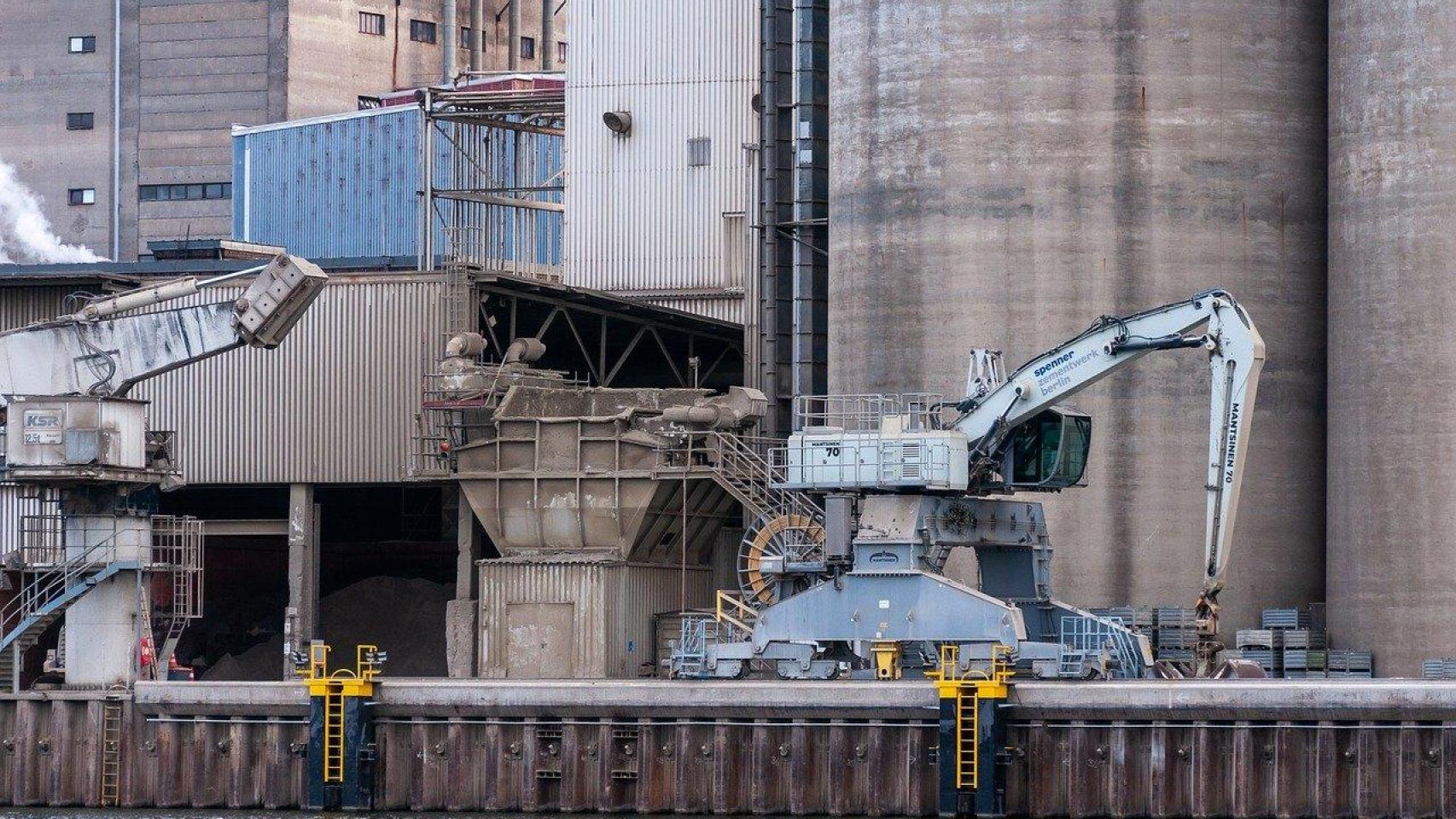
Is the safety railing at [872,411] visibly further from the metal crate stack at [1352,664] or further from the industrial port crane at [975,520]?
Answer: the metal crate stack at [1352,664]

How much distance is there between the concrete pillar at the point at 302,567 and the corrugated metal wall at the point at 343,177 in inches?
1025

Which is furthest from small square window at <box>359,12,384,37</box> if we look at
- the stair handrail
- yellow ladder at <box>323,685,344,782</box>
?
yellow ladder at <box>323,685,344,782</box>

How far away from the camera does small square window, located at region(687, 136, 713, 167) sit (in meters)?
74.1

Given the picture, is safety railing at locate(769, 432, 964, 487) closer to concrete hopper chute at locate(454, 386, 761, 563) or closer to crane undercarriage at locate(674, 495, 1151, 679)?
crane undercarriage at locate(674, 495, 1151, 679)

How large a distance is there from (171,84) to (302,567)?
4652 cm

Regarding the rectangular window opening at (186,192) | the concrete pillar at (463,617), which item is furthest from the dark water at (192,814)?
the rectangular window opening at (186,192)

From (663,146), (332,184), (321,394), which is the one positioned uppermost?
(332,184)

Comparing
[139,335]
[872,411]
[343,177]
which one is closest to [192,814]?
[139,335]

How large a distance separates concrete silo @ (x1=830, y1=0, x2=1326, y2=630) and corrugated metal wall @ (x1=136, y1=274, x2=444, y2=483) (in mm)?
10906

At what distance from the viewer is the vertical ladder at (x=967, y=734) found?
152 ft

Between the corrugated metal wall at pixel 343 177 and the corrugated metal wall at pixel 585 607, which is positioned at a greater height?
the corrugated metal wall at pixel 343 177

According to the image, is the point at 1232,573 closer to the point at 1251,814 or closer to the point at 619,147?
the point at 1251,814

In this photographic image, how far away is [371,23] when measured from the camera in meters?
110

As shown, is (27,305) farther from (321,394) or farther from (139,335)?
(139,335)
